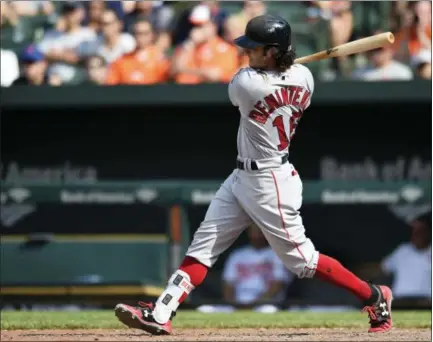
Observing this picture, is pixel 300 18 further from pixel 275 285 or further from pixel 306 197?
pixel 275 285

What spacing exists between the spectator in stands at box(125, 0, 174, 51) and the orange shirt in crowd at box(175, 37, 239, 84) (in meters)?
0.49

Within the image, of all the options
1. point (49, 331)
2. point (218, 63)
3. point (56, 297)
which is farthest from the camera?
point (218, 63)

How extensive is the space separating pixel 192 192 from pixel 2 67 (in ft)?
7.89

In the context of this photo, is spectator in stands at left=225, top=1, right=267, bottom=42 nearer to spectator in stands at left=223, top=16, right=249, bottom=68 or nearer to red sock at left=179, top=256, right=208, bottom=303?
spectator in stands at left=223, top=16, right=249, bottom=68

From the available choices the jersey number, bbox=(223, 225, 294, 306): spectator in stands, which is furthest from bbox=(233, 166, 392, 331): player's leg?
bbox=(223, 225, 294, 306): spectator in stands

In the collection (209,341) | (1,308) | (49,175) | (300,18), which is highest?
(300,18)

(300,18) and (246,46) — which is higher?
(246,46)

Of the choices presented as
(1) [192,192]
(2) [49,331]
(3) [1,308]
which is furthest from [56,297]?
(2) [49,331]

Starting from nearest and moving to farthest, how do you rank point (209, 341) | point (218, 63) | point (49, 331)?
1. point (209, 341)
2. point (49, 331)
3. point (218, 63)

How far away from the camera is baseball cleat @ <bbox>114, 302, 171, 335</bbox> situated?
542 centimetres

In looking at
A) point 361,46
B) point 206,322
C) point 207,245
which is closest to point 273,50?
point 361,46

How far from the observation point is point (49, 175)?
36.3ft

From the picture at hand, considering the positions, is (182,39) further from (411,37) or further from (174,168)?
(411,37)

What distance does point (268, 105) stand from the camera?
5.39 meters
